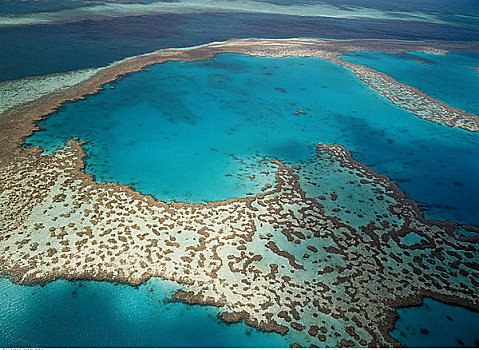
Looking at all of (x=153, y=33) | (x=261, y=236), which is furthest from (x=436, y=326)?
(x=153, y=33)

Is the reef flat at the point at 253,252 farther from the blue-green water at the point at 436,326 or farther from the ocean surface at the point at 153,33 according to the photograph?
the ocean surface at the point at 153,33

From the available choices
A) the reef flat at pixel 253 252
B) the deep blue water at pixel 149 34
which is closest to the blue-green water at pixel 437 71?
the deep blue water at pixel 149 34

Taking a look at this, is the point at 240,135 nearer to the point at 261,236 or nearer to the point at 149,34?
the point at 261,236

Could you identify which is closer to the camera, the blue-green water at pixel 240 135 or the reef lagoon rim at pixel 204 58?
the blue-green water at pixel 240 135

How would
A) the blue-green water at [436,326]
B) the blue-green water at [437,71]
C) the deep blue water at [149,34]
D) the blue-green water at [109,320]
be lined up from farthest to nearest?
the deep blue water at [149,34] < the blue-green water at [437,71] < the blue-green water at [436,326] < the blue-green water at [109,320]

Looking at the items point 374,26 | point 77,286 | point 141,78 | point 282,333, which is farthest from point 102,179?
point 374,26
